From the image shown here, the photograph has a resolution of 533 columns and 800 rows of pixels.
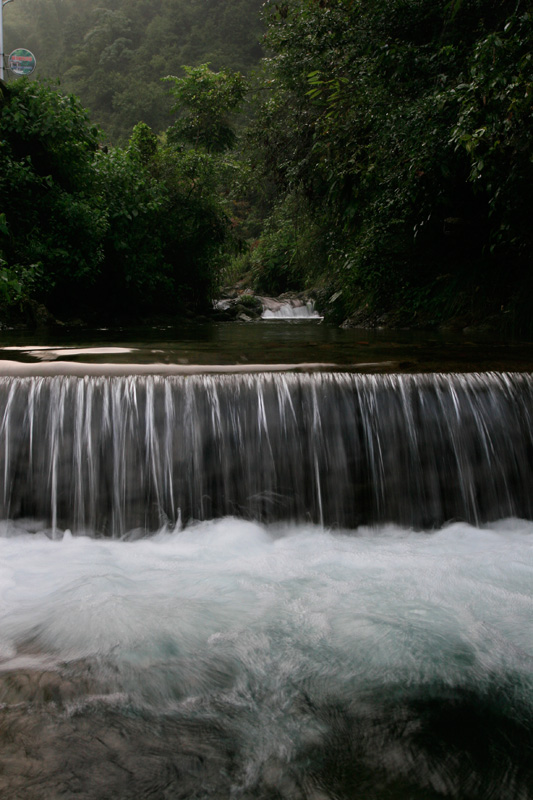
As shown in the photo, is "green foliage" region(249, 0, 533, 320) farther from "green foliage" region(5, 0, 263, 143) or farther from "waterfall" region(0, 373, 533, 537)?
"green foliage" region(5, 0, 263, 143)

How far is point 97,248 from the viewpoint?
11602 millimetres

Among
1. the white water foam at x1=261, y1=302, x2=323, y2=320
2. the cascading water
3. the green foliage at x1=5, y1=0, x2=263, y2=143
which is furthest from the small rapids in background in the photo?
the green foliage at x1=5, y1=0, x2=263, y2=143

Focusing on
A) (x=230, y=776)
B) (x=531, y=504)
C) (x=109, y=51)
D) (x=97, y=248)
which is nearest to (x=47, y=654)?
(x=230, y=776)

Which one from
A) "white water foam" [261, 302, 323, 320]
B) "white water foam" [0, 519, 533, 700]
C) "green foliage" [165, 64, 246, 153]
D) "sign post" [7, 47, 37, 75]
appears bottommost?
"white water foam" [0, 519, 533, 700]

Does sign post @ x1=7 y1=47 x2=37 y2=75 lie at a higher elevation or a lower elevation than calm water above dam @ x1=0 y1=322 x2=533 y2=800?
higher

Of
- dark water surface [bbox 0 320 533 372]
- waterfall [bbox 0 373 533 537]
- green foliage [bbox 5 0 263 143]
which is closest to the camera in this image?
waterfall [bbox 0 373 533 537]

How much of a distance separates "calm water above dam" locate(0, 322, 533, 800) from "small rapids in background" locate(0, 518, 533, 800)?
0.04 feet

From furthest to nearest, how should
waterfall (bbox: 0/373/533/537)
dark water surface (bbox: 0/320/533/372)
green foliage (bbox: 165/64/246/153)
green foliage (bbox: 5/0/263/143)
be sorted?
green foliage (bbox: 5/0/263/143) < green foliage (bbox: 165/64/246/153) < dark water surface (bbox: 0/320/533/372) < waterfall (bbox: 0/373/533/537)

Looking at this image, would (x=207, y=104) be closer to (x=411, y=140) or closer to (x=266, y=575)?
(x=411, y=140)

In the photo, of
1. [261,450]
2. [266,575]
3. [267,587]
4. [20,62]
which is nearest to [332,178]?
[261,450]

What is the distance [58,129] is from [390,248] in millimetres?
6375

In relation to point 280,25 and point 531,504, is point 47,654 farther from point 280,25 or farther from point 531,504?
point 280,25

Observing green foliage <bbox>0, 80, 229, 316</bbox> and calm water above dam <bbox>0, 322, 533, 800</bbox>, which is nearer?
calm water above dam <bbox>0, 322, 533, 800</bbox>

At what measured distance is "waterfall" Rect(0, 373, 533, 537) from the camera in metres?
4.46
